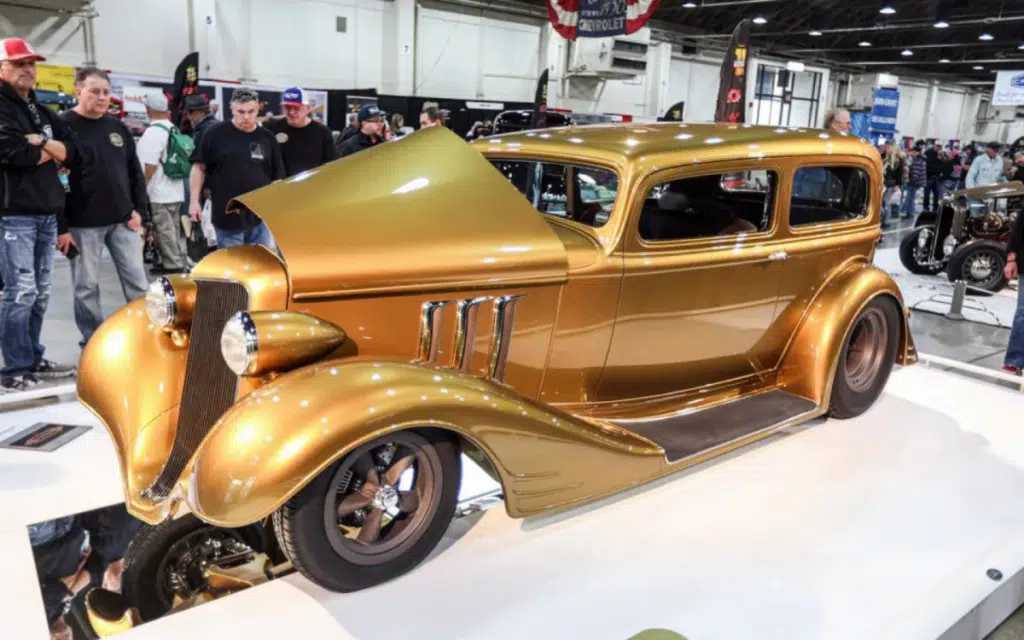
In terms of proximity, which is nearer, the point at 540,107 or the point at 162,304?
the point at 162,304

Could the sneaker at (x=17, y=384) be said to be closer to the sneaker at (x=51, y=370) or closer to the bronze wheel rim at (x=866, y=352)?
the sneaker at (x=51, y=370)

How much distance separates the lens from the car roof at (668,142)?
2877 millimetres

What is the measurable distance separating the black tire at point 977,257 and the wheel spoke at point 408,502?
7036 mm

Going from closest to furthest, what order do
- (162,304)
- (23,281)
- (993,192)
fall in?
(162,304)
(23,281)
(993,192)

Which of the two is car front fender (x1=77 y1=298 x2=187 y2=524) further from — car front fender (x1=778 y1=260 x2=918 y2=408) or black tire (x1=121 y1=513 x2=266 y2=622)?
car front fender (x1=778 y1=260 x2=918 y2=408)

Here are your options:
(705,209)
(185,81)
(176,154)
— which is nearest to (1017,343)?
(705,209)

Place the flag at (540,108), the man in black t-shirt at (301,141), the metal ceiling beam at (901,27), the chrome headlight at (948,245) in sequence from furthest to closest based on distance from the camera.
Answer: the metal ceiling beam at (901,27) → the flag at (540,108) → the chrome headlight at (948,245) → the man in black t-shirt at (301,141)

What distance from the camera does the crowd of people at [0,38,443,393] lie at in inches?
147

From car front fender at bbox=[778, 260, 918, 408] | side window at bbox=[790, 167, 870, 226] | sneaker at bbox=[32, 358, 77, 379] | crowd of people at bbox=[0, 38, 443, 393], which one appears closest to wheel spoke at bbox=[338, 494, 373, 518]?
crowd of people at bbox=[0, 38, 443, 393]

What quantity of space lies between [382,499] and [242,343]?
619mm

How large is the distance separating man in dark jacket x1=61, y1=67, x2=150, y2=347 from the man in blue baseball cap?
6.31 feet

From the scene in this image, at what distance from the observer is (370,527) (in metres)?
2.22

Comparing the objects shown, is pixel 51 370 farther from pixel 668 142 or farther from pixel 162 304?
pixel 668 142

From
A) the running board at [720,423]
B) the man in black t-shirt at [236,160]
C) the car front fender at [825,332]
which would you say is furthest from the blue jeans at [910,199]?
the man in black t-shirt at [236,160]
